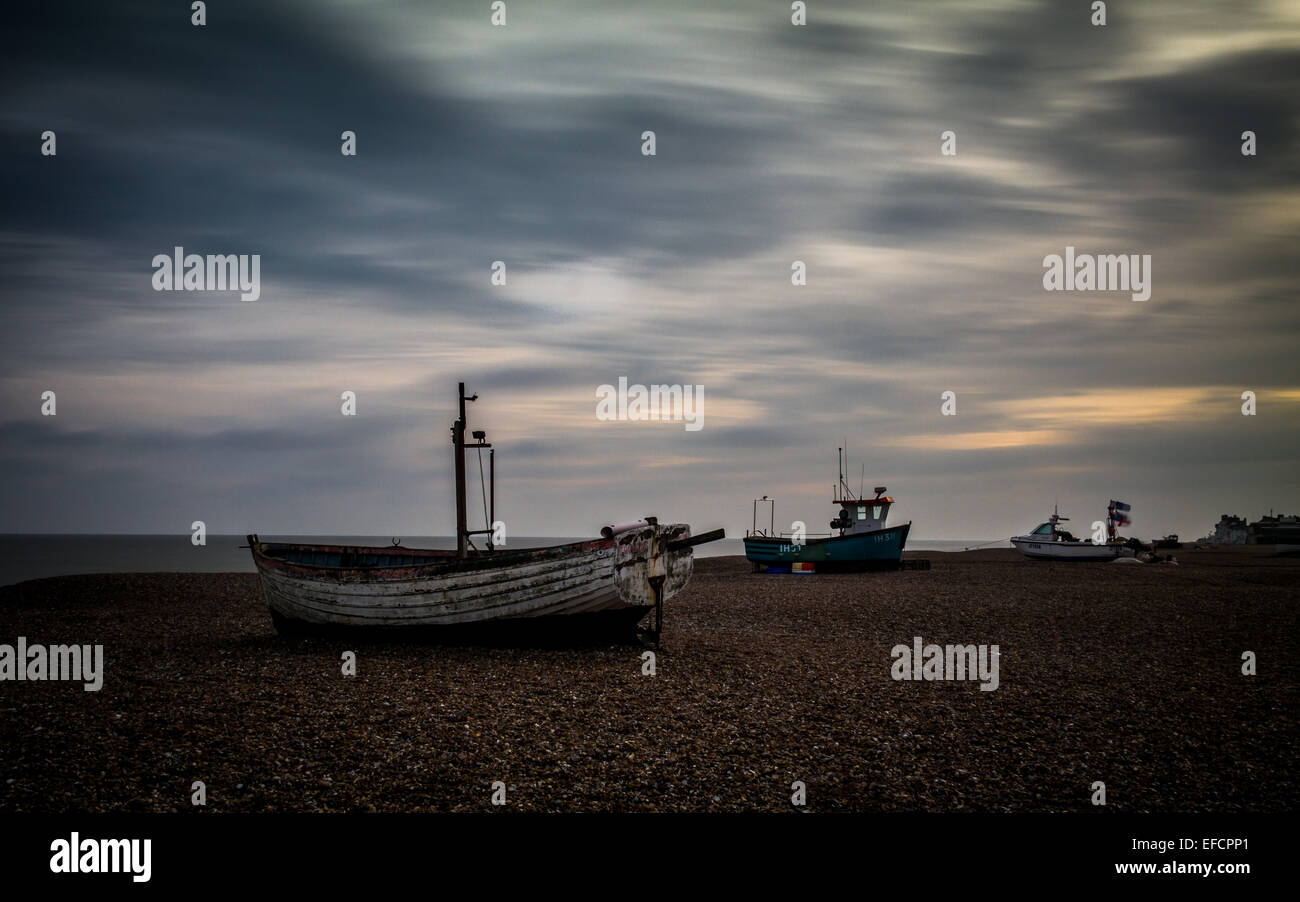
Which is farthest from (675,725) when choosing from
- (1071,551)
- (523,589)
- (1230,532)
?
(1230,532)

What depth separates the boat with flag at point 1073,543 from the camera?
50625 millimetres

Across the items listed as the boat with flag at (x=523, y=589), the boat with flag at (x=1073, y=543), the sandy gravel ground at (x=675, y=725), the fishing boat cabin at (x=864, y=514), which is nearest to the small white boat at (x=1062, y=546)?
the boat with flag at (x=1073, y=543)

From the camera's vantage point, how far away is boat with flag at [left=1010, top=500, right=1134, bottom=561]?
50.6 m

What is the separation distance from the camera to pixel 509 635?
17.1 metres

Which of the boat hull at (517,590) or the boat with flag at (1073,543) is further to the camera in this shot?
the boat with flag at (1073,543)

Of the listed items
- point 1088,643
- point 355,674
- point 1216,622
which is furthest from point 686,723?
point 1216,622

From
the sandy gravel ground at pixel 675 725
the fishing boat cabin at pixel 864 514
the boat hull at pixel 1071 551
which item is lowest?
the sandy gravel ground at pixel 675 725

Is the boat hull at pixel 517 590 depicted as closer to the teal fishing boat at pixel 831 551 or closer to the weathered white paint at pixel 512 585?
the weathered white paint at pixel 512 585

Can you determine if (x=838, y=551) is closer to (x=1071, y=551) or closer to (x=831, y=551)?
(x=831, y=551)

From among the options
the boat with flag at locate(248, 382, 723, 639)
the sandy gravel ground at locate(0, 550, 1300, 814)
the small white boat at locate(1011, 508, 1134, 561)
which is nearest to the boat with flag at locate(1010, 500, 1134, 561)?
the small white boat at locate(1011, 508, 1134, 561)

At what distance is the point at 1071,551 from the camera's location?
51.3 meters

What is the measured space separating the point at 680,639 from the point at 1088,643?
8.89 m

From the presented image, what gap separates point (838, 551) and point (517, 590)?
2820 centimetres

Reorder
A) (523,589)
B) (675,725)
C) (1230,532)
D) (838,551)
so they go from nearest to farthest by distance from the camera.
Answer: (675,725)
(523,589)
(838,551)
(1230,532)
